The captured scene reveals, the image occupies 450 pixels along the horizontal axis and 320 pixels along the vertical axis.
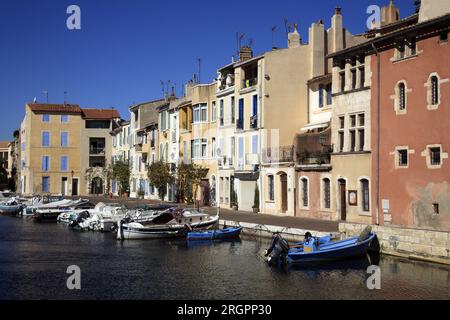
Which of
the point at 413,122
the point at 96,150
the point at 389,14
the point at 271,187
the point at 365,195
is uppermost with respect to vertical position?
the point at 389,14

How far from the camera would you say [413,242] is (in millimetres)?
27656

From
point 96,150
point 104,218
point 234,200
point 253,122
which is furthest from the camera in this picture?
point 96,150

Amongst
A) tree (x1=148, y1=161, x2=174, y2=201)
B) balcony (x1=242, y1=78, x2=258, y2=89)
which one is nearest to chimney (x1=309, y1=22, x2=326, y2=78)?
balcony (x1=242, y1=78, x2=258, y2=89)

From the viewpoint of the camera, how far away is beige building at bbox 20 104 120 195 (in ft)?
293

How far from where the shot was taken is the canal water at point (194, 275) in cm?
2216

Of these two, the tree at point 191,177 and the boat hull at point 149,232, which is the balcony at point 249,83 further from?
the boat hull at point 149,232

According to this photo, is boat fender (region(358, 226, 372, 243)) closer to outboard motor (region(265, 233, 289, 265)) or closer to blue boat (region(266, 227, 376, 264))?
blue boat (region(266, 227, 376, 264))

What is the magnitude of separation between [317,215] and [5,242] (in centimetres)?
1939

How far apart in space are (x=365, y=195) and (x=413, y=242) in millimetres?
8108

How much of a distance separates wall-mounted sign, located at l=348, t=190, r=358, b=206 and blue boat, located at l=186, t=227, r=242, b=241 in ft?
22.2

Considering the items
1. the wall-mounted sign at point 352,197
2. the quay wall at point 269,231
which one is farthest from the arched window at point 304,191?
the wall-mounted sign at point 352,197

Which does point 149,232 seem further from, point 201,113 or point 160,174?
point 160,174

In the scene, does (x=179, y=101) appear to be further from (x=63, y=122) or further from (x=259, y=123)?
(x=63, y=122)

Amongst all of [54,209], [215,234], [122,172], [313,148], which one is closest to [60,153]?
[122,172]
